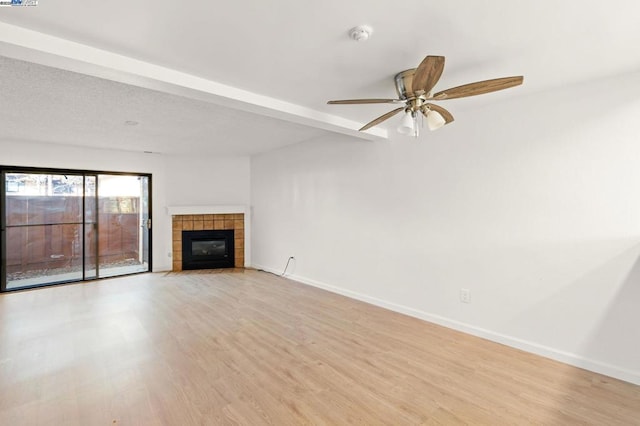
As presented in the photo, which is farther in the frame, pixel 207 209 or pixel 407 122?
pixel 207 209

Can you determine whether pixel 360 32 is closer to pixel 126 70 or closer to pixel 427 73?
pixel 427 73

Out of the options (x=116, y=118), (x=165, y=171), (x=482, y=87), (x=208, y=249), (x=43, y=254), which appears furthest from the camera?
(x=208, y=249)

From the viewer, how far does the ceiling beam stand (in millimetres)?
1780

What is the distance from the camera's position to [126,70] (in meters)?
2.11

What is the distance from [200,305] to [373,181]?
113 inches

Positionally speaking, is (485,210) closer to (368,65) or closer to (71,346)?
(368,65)

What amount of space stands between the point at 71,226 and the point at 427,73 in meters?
6.25

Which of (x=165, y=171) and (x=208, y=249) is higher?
(x=165, y=171)

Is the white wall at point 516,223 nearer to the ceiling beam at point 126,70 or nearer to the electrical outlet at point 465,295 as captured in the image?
the electrical outlet at point 465,295

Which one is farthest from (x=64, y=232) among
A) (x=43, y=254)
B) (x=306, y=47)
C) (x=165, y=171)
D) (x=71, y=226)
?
(x=306, y=47)

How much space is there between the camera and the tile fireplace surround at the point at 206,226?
6.21 m

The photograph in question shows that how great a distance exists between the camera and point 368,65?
7.32ft

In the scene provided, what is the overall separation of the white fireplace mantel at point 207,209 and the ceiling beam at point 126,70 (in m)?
3.75

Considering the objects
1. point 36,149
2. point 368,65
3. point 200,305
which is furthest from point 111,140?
point 368,65
